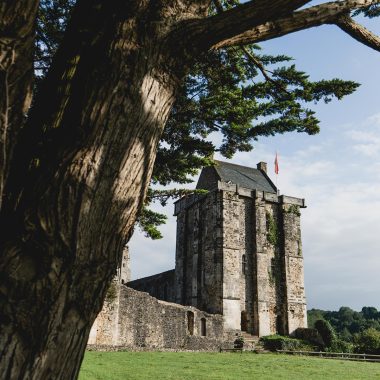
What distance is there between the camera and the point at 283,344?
2905 centimetres

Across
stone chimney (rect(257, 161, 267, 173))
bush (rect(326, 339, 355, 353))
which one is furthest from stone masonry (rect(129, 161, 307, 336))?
bush (rect(326, 339, 355, 353))

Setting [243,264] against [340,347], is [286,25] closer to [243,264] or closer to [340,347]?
[340,347]

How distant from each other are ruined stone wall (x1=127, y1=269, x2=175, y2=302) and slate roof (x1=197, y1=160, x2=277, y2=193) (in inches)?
362

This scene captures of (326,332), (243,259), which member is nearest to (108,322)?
(243,259)

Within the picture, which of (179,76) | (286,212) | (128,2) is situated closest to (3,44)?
(128,2)

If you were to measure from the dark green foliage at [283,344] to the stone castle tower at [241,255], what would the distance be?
1206mm

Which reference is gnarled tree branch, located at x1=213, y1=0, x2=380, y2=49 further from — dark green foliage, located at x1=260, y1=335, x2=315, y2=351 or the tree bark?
dark green foliage, located at x1=260, y1=335, x2=315, y2=351

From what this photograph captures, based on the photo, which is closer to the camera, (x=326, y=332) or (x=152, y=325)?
(x=152, y=325)

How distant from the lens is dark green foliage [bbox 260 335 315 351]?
1147 inches

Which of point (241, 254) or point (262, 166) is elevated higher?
point (262, 166)

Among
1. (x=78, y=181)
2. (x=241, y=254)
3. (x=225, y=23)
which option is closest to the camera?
(x=78, y=181)

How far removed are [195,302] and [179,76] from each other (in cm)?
3144

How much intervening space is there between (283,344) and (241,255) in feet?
24.2

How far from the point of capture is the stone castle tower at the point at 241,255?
31.6 meters
